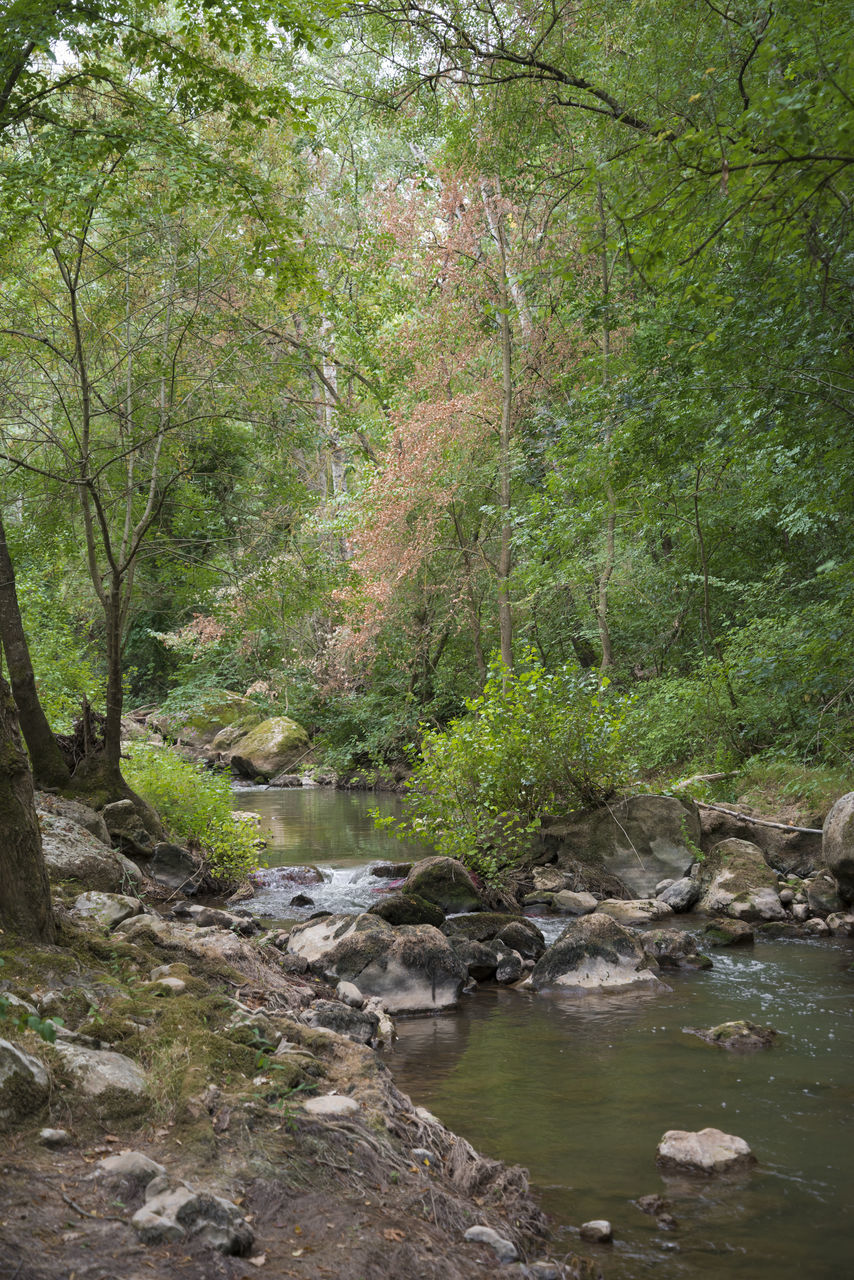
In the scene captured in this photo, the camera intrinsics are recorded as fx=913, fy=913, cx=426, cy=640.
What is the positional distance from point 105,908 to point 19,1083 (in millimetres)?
3309

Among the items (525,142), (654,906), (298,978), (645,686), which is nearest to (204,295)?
(525,142)

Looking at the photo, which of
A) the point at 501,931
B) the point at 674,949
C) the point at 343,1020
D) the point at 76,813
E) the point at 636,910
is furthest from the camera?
the point at 636,910

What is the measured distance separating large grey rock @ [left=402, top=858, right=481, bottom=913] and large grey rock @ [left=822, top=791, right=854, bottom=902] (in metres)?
3.47

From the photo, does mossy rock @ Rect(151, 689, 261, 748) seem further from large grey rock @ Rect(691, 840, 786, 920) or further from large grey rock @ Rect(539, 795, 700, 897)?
large grey rock @ Rect(691, 840, 786, 920)

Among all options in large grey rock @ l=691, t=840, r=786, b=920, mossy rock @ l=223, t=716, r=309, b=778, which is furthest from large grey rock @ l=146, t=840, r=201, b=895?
mossy rock @ l=223, t=716, r=309, b=778

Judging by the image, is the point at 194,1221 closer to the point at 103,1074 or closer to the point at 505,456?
the point at 103,1074

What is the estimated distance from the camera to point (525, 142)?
11.4 metres

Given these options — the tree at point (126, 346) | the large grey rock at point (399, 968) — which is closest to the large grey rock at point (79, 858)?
the tree at point (126, 346)

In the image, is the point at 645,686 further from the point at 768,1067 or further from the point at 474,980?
the point at 768,1067

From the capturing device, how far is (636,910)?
9.25 meters

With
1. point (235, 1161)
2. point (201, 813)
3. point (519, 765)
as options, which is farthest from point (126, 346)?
point (235, 1161)

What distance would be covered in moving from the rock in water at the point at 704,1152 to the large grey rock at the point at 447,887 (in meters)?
5.09

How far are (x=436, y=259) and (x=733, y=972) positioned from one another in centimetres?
1397

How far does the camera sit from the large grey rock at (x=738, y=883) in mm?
9164
